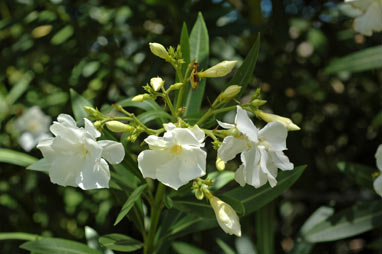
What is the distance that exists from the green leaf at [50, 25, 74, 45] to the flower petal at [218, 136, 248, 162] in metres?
1.36

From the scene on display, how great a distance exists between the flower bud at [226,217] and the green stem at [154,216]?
0.18 metres

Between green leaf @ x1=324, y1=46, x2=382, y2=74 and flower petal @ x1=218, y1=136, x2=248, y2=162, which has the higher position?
flower petal @ x1=218, y1=136, x2=248, y2=162

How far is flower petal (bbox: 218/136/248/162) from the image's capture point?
1.08 m

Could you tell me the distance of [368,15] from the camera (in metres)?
1.63

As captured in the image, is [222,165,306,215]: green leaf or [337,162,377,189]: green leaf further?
[337,162,377,189]: green leaf

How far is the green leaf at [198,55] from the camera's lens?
1.47 meters

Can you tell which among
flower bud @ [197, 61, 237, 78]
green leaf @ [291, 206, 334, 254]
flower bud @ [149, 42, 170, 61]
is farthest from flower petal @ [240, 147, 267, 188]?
green leaf @ [291, 206, 334, 254]

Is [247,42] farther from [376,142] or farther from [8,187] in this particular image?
[8,187]

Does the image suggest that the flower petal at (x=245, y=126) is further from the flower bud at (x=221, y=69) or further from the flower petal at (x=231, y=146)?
the flower bud at (x=221, y=69)

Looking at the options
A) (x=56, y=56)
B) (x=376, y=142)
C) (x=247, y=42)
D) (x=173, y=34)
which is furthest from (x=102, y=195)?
(x=376, y=142)

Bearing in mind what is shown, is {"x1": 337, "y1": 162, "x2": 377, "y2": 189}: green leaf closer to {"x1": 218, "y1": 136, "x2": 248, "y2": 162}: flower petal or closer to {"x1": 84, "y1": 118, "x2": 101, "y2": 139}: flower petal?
{"x1": 218, "y1": 136, "x2": 248, "y2": 162}: flower petal

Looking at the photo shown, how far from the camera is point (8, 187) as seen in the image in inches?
97.0

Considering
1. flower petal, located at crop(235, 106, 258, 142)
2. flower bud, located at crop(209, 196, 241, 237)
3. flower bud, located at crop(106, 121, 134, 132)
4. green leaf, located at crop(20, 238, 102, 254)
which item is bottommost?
green leaf, located at crop(20, 238, 102, 254)

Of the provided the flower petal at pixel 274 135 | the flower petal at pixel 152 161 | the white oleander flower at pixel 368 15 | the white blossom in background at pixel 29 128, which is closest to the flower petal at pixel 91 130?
the flower petal at pixel 152 161
